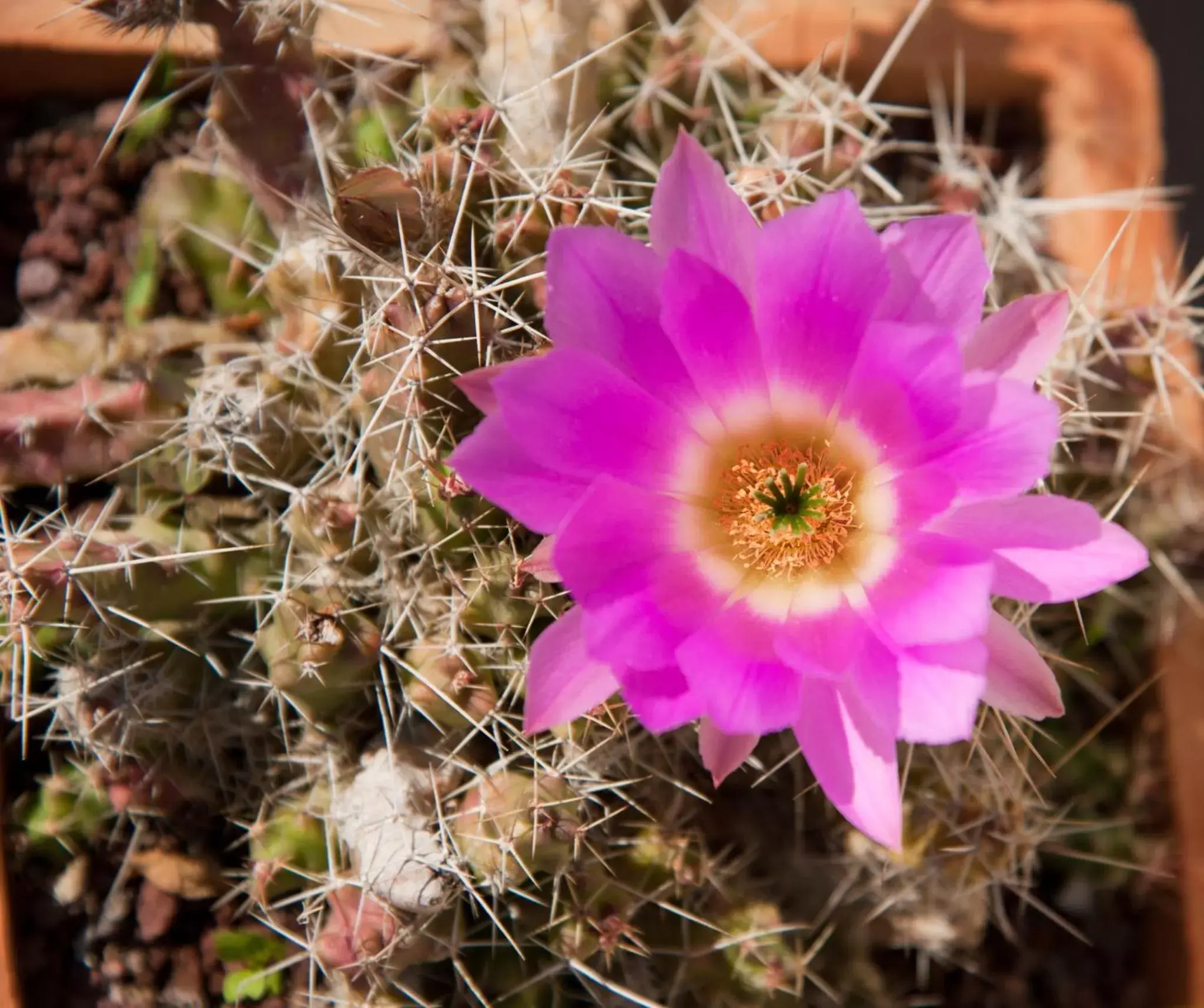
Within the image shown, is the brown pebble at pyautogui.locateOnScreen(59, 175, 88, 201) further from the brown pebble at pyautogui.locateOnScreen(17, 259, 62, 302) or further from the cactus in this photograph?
the cactus

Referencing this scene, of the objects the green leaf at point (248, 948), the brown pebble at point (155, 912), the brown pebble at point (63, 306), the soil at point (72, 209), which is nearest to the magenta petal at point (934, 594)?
the green leaf at point (248, 948)

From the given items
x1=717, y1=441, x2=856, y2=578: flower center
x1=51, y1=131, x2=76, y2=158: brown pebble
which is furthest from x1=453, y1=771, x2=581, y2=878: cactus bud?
x1=51, y1=131, x2=76, y2=158: brown pebble

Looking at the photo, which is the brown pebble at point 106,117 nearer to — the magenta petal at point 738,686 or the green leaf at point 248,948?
the green leaf at point 248,948

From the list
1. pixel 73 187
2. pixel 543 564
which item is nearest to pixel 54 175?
pixel 73 187

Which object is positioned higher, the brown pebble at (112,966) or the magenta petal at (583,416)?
the magenta petal at (583,416)

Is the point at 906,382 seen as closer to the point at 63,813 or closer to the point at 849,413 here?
the point at 849,413

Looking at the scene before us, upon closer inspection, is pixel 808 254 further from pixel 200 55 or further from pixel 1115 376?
pixel 200 55
